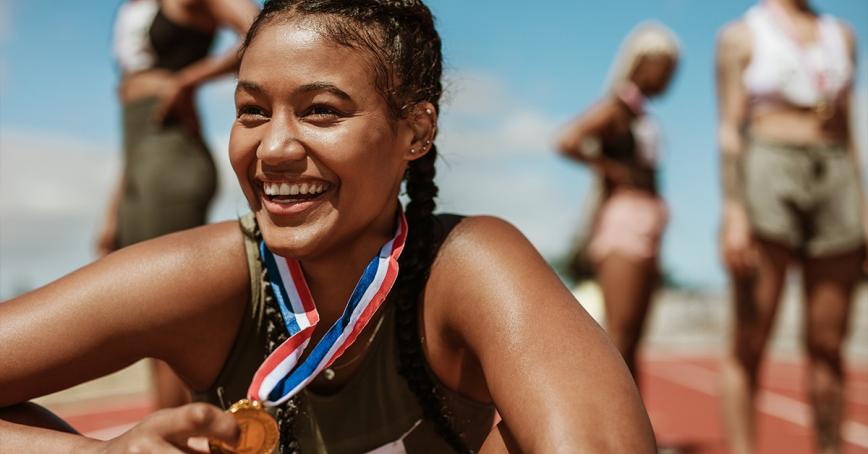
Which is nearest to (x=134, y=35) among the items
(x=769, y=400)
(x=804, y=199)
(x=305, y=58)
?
(x=305, y=58)

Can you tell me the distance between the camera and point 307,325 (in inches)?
65.8

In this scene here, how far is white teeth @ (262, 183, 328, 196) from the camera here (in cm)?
160

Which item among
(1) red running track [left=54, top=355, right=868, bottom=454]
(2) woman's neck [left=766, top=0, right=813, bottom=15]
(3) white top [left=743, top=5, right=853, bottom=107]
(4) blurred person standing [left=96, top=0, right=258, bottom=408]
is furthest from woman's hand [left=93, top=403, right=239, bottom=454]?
(1) red running track [left=54, top=355, right=868, bottom=454]

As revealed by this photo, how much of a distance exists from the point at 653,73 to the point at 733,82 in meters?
0.70

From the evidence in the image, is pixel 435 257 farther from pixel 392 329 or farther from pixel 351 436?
pixel 351 436

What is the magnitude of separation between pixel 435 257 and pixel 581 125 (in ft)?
8.33

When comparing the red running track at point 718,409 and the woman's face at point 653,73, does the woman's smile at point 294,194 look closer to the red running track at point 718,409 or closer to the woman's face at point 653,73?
the woman's face at point 653,73

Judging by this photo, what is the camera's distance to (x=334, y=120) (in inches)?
62.1

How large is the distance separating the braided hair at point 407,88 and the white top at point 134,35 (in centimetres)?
149

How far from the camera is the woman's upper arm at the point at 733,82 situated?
3436 mm

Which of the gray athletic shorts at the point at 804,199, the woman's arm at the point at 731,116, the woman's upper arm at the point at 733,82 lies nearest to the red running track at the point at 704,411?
the gray athletic shorts at the point at 804,199

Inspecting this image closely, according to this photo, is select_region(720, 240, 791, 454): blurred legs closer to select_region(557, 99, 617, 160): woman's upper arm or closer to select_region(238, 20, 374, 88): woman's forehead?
select_region(557, 99, 617, 160): woman's upper arm

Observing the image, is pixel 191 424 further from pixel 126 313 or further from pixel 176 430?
pixel 126 313

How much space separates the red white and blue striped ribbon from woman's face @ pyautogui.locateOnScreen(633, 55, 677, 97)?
2.70 metres
